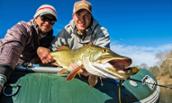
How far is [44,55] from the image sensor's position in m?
6.64

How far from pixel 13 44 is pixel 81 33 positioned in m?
1.11

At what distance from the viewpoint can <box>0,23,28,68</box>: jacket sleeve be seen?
631 centimetres

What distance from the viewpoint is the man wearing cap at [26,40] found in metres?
6.30

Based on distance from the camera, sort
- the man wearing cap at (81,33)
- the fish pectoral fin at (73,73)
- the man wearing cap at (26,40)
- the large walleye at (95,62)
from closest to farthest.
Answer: the large walleye at (95,62) < the fish pectoral fin at (73,73) < the man wearing cap at (26,40) < the man wearing cap at (81,33)

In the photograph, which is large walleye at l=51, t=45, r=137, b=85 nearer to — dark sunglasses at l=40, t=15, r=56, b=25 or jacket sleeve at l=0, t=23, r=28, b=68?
jacket sleeve at l=0, t=23, r=28, b=68

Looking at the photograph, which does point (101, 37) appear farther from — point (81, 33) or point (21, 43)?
point (21, 43)

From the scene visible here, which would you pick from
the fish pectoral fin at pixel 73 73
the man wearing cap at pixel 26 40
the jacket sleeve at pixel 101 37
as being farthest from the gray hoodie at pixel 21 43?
the fish pectoral fin at pixel 73 73

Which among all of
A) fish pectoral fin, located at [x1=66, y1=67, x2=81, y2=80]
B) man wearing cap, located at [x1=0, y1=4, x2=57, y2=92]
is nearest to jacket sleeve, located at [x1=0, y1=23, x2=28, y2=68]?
man wearing cap, located at [x1=0, y1=4, x2=57, y2=92]

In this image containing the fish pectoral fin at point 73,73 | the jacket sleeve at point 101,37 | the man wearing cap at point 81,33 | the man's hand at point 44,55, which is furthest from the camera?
the jacket sleeve at point 101,37

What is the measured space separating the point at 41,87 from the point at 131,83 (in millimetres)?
1604

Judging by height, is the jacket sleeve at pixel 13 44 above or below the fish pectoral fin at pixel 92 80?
above

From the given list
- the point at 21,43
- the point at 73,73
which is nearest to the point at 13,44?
the point at 21,43

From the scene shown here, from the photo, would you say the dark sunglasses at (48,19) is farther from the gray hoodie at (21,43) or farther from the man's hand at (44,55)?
the man's hand at (44,55)

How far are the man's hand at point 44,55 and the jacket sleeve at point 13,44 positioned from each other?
26cm
